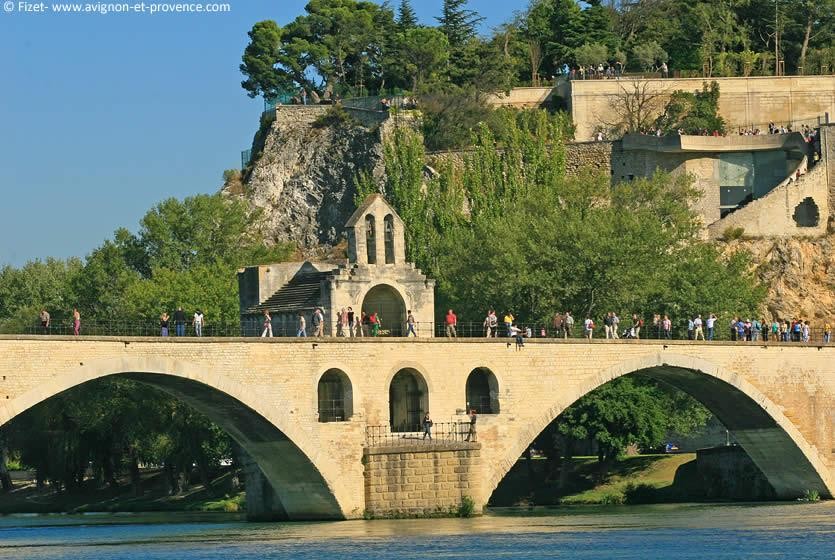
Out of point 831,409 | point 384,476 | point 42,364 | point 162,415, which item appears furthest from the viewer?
point 162,415

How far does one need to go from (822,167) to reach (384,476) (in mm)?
42628

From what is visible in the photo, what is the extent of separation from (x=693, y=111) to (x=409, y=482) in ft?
154

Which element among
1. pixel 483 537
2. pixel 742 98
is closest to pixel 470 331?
pixel 483 537

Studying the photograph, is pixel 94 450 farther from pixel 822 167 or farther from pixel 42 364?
pixel 822 167

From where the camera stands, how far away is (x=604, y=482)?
77.5m

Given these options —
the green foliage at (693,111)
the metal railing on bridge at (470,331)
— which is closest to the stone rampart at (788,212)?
the metal railing on bridge at (470,331)

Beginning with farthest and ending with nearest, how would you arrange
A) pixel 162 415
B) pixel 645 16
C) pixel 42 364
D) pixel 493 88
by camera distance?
pixel 645 16 → pixel 493 88 → pixel 162 415 → pixel 42 364

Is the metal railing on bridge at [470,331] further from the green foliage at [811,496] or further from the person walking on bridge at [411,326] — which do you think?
the green foliage at [811,496]

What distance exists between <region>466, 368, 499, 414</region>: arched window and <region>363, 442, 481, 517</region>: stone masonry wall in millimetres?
2914

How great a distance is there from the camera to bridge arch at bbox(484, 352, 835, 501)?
224ft

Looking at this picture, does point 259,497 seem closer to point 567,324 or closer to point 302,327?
point 302,327

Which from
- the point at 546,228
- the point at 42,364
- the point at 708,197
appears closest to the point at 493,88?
the point at 708,197

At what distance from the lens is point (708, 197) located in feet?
323

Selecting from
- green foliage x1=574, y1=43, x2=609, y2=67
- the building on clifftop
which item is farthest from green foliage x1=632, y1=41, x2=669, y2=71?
the building on clifftop
